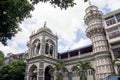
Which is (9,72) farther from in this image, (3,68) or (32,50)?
(32,50)

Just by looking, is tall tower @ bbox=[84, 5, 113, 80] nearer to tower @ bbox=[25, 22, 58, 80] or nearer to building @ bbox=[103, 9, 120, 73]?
building @ bbox=[103, 9, 120, 73]

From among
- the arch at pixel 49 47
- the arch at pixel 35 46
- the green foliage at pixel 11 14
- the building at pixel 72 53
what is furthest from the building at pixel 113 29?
the green foliage at pixel 11 14

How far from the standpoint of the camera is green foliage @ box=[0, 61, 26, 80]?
44969mm

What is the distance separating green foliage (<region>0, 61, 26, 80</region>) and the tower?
5178 mm

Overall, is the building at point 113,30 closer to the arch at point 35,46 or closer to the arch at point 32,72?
the arch at point 35,46

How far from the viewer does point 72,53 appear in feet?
151

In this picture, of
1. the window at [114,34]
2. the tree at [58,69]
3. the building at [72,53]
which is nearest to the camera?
the window at [114,34]

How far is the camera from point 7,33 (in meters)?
14.4

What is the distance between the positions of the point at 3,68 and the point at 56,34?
21372mm

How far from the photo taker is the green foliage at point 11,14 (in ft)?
36.9

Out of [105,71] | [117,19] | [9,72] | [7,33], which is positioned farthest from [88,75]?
[7,33]

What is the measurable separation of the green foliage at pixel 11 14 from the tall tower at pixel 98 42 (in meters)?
24.6

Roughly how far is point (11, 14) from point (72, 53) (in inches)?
1402

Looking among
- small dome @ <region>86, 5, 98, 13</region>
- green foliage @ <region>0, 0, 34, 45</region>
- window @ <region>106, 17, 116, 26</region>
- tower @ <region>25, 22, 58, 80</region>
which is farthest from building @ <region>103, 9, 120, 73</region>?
green foliage @ <region>0, 0, 34, 45</region>
